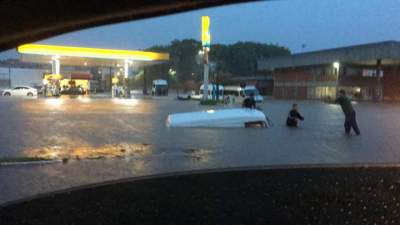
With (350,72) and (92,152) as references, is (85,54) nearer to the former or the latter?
(350,72)

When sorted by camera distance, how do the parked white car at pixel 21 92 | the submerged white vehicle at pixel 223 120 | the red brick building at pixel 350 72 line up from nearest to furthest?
1. the submerged white vehicle at pixel 223 120
2. the red brick building at pixel 350 72
3. the parked white car at pixel 21 92

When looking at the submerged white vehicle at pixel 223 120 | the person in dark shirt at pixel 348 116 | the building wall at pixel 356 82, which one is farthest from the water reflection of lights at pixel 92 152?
the building wall at pixel 356 82

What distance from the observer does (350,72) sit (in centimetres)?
7125

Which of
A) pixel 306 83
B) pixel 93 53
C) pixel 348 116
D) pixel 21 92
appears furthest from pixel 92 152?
pixel 306 83

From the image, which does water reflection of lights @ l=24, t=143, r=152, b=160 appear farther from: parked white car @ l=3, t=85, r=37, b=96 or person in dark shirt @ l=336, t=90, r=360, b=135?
parked white car @ l=3, t=85, r=37, b=96

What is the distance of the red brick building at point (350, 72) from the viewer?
63222 millimetres

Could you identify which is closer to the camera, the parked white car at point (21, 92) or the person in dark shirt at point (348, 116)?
the person in dark shirt at point (348, 116)

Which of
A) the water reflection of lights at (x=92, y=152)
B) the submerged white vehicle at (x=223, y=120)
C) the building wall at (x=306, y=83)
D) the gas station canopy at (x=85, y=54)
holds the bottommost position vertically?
the water reflection of lights at (x=92, y=152)

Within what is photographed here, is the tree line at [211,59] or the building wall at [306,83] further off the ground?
the tree line at [211,59]

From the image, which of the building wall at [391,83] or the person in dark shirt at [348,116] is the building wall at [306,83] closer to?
the building wall at [391,83]

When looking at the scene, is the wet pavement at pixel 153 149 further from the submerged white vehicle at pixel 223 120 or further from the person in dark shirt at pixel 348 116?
the submerged white vehicle at pixel 223 120

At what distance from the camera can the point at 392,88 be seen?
2795 inches

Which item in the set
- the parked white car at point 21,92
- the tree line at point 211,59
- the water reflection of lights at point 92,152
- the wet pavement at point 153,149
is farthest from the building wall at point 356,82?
the water reflection of lights at point 92,152

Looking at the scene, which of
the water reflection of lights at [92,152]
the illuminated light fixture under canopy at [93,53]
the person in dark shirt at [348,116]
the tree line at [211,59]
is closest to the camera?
the water reflection of lights at [92,152]
